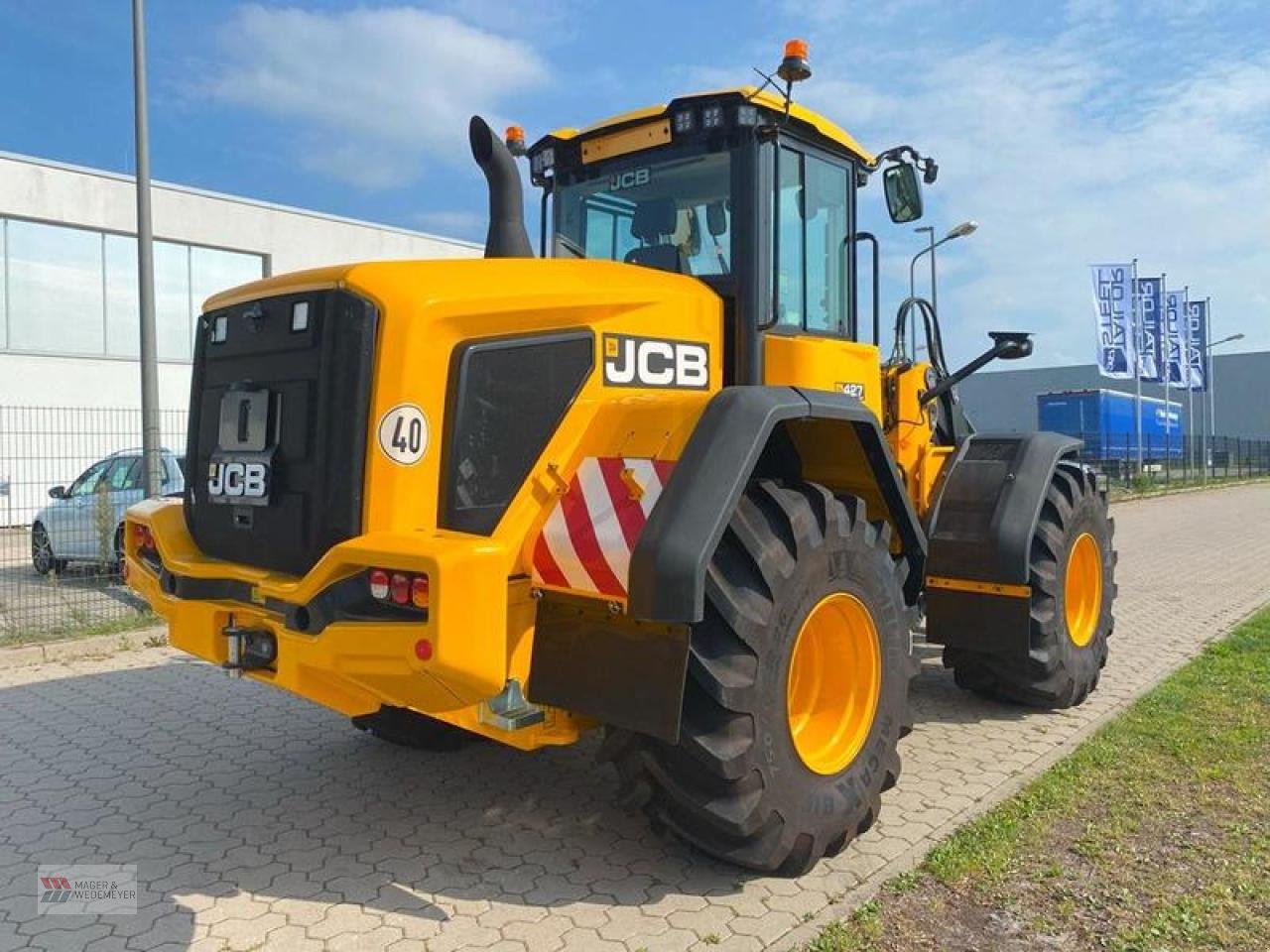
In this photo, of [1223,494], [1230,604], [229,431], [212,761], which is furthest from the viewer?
[1223,494]

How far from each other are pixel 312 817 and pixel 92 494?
752cm

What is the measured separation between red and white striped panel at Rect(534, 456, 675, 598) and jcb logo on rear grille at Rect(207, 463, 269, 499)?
101 cm

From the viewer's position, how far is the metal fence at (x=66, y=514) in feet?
27.7

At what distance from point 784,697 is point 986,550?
2088 millimetres

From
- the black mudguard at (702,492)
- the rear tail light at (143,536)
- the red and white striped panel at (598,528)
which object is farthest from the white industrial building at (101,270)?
the black mudguard at (702,492)

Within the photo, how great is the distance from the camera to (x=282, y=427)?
348cm

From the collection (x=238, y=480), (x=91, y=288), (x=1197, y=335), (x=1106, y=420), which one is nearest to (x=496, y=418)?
(x=238, y=480)

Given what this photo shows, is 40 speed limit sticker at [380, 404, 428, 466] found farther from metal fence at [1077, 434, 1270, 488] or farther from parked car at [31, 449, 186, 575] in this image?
metal fence at [1077, 434, 1270, 488]

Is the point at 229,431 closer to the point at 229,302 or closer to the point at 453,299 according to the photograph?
the point at 229,302

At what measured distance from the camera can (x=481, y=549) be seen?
294cm

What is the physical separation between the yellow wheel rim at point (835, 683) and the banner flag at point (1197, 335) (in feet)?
105

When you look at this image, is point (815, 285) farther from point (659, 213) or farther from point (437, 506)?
point (437, 506)

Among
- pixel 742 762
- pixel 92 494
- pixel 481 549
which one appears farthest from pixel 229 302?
pixel 92 494

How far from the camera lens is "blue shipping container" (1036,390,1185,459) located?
33469 mm
